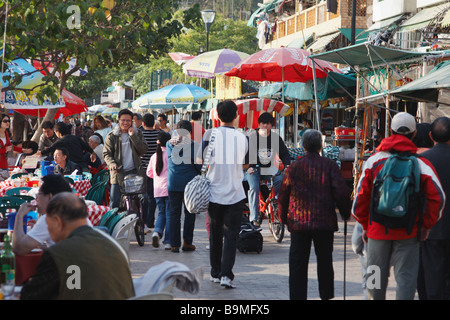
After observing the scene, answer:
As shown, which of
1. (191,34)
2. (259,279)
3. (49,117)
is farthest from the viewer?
(191,34)

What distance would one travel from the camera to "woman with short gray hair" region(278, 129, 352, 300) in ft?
21.9

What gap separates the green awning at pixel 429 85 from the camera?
374 inches

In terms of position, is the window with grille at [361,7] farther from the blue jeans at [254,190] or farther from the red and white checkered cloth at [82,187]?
the red and white checkered cloth at [82,187]

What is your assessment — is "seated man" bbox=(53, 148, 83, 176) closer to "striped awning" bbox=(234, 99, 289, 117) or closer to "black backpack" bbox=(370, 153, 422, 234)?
"striped awning" bbox=(234, 99, 289, 117)

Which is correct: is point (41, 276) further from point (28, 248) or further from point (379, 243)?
point (379, 243)

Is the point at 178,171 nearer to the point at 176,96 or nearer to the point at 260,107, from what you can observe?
the point at 260,107

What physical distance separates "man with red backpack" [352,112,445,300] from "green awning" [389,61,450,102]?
3848mm

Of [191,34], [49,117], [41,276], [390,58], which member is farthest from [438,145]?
[191,34]

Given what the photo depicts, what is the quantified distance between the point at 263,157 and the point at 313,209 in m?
4.74

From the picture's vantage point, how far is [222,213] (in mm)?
8117

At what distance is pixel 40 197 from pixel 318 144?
2.67 meters

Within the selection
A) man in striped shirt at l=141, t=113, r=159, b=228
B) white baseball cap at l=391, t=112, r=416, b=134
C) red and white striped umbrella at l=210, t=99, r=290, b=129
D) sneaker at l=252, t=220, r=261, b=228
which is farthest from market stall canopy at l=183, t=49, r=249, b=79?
white baseball cap at l=391, t=112, r=416, b=134

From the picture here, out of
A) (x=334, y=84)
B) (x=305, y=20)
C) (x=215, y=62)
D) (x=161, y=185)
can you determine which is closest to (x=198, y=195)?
(x=161, y=185)

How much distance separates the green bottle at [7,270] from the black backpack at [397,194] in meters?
2.85
